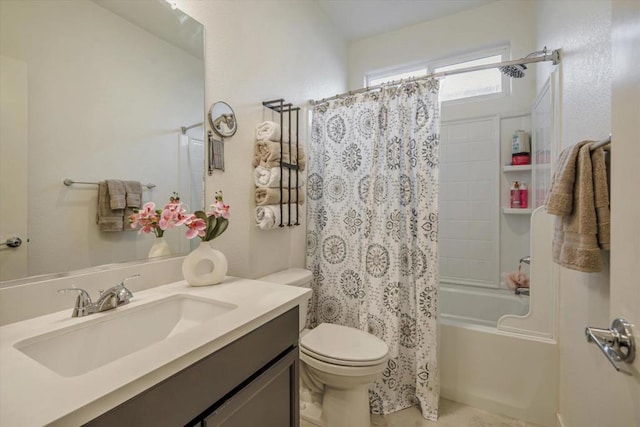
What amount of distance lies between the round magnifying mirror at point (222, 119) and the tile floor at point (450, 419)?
170cm

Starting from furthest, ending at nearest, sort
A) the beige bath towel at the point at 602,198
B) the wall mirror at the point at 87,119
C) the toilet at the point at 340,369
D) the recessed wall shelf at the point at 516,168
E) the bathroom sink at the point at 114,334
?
the recessed wall shelf at the point at 516,168
the toilet at the point at 340,369
the beige bath towel at the point at 602,198
the wall mirror at the point at 87,119
the bathroom sink at the point at 114,334

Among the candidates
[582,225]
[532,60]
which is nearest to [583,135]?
[582,225]

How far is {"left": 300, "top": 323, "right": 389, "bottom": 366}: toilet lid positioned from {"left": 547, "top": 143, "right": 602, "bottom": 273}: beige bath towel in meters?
0.90

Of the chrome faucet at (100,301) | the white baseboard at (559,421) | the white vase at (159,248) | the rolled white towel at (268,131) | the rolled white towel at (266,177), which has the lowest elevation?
the white baseboard at (559,421)

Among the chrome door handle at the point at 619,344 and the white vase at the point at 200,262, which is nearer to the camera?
the chrome door handle at the point at 619,344

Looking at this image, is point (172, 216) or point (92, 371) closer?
point (92, 371)

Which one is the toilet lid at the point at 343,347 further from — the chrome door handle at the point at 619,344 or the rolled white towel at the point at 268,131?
the rolled white towel at the point at 268,131

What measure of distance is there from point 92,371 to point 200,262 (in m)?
0.67

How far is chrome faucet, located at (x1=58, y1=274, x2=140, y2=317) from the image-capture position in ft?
2.89

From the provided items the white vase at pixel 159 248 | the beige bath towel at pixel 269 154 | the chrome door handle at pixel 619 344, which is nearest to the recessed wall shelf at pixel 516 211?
the beige bath towel at pixel 269 154

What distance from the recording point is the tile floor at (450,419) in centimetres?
167

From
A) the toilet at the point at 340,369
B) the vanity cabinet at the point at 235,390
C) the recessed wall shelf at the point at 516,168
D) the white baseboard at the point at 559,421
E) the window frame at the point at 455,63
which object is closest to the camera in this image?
the vanity cabinet at the point at 235,390

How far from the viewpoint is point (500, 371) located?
175cm

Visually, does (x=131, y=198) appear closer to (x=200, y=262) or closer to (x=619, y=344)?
(x=200, y=262)
